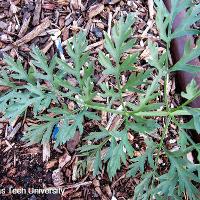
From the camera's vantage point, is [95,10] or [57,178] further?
[95,10]

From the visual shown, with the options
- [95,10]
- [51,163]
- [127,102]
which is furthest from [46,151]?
[95,10]

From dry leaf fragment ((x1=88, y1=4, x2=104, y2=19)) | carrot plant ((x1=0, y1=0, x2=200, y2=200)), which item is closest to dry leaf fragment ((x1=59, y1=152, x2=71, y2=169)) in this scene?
carrot plant ((x1=0, y1=0, x2=200, y2=200))

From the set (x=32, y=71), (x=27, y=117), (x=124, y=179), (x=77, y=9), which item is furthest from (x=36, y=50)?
(x=124, y=179)

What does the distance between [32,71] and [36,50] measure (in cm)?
12

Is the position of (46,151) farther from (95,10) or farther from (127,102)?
(95,10)

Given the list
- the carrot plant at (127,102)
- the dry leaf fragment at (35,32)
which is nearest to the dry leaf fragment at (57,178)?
the carrot plant at (127,102)

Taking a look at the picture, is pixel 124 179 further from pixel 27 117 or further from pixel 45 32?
pixel 45 32

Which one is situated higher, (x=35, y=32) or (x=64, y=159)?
(x=35, y=32)

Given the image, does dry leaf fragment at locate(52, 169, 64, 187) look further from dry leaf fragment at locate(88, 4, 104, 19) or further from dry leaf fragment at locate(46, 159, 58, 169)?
dry leaf fragment at locate(88, 4, 104, 19)

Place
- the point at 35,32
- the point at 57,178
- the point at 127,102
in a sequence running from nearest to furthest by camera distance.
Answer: the point at 127,102
the point at 57,178
the point at 35,32

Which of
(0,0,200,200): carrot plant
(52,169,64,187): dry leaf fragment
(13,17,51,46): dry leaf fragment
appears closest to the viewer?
(0,0,200,200): carrot plant

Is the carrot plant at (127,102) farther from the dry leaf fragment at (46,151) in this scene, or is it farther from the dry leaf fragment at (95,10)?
the dry leaf fragment at (95,10)

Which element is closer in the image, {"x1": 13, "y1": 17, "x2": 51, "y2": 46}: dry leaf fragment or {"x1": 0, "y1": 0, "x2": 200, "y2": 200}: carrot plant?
{"x1": 0, "y1": 0, "x2": 200, "y2": 200}: carrot plant

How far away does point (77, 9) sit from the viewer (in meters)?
1.95
